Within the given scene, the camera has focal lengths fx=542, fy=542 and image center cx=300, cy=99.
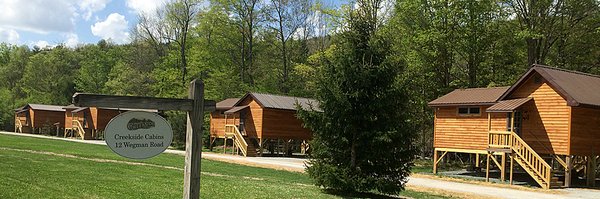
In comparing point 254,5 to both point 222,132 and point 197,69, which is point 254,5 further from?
point 222,132

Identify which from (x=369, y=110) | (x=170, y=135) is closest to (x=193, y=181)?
(x=170, y=135)

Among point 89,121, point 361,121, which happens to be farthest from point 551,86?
point 89,121

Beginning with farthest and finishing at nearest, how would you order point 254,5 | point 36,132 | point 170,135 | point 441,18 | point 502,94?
1. point 36,132
2. point 254,5
3. point 441,18
4. point 502,94
5. point 170,135

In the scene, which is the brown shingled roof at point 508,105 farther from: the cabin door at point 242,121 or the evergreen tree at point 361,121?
the cabin door at point 242,121

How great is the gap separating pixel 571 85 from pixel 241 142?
2323 cm

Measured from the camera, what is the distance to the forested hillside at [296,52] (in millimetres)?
37719

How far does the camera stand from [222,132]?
45625mm

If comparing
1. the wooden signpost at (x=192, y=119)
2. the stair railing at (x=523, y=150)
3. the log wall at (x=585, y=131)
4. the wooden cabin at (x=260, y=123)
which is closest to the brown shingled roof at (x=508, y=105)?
the stair railing at (x=523, y=150)

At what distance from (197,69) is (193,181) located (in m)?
52.9

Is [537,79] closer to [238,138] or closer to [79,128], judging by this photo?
[238,138]

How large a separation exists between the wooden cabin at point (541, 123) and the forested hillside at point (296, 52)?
4.22 m

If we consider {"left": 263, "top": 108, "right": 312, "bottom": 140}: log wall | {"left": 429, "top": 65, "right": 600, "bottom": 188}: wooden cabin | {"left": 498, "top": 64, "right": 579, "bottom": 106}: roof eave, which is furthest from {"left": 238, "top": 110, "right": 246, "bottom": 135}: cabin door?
{"left": 498, "top": 64, "right": 579, "bottom": 106}: roof eave

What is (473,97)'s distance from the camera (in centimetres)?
2944

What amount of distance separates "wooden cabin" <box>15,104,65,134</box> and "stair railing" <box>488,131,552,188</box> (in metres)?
59.9
